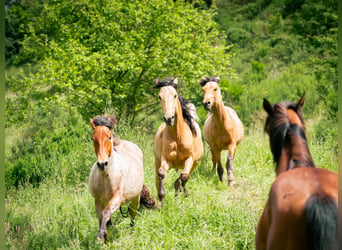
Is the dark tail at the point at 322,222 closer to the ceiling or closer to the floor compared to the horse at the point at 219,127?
closer to the ceiling

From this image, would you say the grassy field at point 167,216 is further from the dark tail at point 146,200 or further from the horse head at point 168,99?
the horse head at point 168,99

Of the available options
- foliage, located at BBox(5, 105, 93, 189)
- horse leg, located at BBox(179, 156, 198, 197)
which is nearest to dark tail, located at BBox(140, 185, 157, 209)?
horse leg, located at BBox(179, 156, 198, 197)

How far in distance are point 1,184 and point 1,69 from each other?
0.42 m

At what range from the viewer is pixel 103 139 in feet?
16.9

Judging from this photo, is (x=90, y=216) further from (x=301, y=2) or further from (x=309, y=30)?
(x=301, y=2)

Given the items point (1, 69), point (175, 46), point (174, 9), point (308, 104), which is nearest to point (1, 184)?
point (1, 69)

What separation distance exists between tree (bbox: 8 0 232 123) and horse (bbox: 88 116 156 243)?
5.07 meters

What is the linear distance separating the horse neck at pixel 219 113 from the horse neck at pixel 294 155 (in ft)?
18.3

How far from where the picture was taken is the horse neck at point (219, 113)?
8731 millimetres

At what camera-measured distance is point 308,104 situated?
52.0 feet

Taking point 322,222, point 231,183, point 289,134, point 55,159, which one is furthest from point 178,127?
point 322,222

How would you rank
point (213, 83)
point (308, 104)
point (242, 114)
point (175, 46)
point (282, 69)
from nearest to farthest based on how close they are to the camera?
point (213, 83), point (175, 46), point (308, 104), point (242, 114), point (282, 69)

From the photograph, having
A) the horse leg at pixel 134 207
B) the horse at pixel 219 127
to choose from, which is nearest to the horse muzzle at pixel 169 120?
the horse leg at pixel 134 207

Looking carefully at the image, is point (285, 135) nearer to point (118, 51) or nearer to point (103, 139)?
point (103, 139)
